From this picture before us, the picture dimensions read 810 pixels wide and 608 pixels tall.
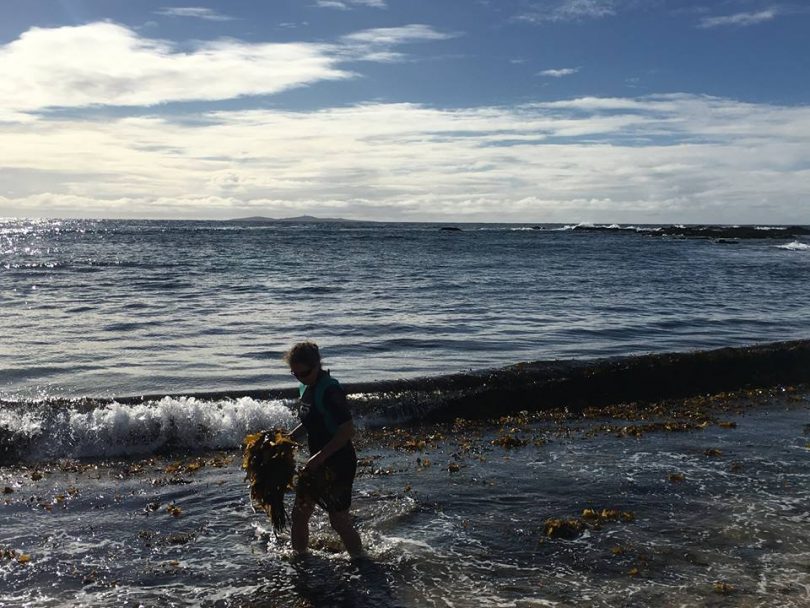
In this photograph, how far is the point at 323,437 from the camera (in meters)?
6.41

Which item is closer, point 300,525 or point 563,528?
point 300,525

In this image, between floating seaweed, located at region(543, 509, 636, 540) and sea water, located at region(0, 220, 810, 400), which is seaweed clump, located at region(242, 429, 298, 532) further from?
sea water, located at region(0, 220, 810, 400)

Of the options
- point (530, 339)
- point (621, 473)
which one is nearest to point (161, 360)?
point (530, 339)

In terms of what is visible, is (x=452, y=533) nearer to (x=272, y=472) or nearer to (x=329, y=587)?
(x=329, y=587)

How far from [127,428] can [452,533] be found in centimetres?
579

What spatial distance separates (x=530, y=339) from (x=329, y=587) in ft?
47.1

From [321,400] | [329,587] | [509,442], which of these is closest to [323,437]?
[321,400]

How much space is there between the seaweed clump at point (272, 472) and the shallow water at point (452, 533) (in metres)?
0.59

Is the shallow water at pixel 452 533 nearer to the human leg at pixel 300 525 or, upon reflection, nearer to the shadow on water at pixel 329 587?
the shadow on water at pixel 329 587

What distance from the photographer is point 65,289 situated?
32656 millimetres

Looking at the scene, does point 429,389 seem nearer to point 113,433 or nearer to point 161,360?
point 113,433

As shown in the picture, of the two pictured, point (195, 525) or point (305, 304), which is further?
point (305, 304)

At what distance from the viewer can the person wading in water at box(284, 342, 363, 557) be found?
6223 mm

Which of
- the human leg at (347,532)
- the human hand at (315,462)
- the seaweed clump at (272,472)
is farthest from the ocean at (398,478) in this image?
the human hand at (315,462)
